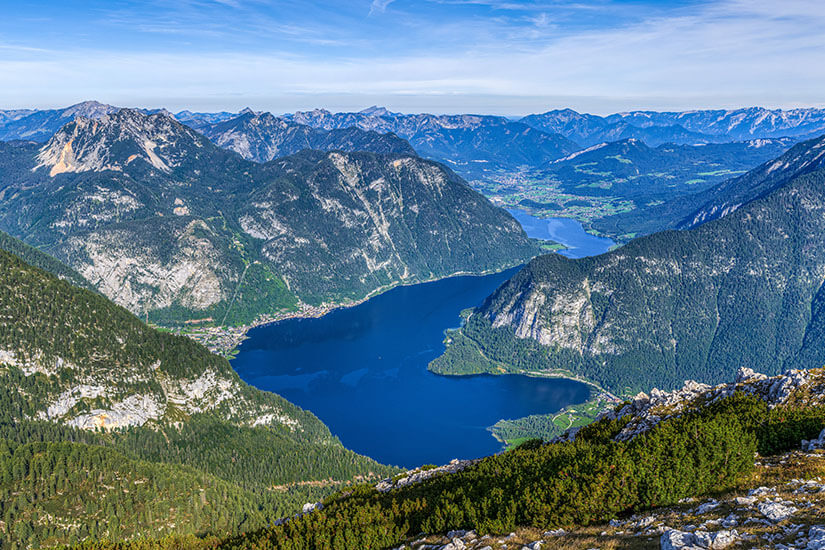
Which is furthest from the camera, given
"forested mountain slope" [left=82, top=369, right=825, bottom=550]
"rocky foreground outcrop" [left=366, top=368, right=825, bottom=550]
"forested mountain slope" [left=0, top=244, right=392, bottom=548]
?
"forested mountain slope" [left=0, top=244, right=392, bottom=548]

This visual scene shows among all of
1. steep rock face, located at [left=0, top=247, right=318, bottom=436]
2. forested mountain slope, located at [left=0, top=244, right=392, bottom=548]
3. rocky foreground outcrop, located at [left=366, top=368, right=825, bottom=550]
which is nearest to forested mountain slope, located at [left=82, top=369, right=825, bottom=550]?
rocky foreground outcrop, located at [left=366, top=368, right=825, bottom=550]

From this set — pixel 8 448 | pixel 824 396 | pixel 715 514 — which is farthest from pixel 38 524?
pixel 824 396

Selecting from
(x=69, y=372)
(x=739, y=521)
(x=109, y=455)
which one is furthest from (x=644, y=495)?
(x=69, y=372)

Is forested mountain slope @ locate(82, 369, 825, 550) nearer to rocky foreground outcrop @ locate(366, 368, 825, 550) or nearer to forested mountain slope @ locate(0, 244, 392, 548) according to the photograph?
rocky foreground outcrop @ locate(366, 368, 825, 550)

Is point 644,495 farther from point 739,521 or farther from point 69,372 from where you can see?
point 69,372

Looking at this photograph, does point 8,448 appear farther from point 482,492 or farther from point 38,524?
Result: point 482,492

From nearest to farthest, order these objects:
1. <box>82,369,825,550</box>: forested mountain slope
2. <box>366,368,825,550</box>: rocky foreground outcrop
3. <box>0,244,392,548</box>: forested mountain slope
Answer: <box>366,368,825,550</box>: rocky foreground outcrop → <box>82,369,825,550</box>: forested mountain slope → <box>0,244,392,548</box>: forested mountain slope

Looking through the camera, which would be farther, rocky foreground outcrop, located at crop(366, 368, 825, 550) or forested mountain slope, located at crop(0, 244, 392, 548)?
forested mountain slope, located at crop(0, 244, 392, 548)

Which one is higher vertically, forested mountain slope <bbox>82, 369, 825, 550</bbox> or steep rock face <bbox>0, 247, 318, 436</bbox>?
forested mountain slope <bbox>82, 369, 825, 550</bbox>
